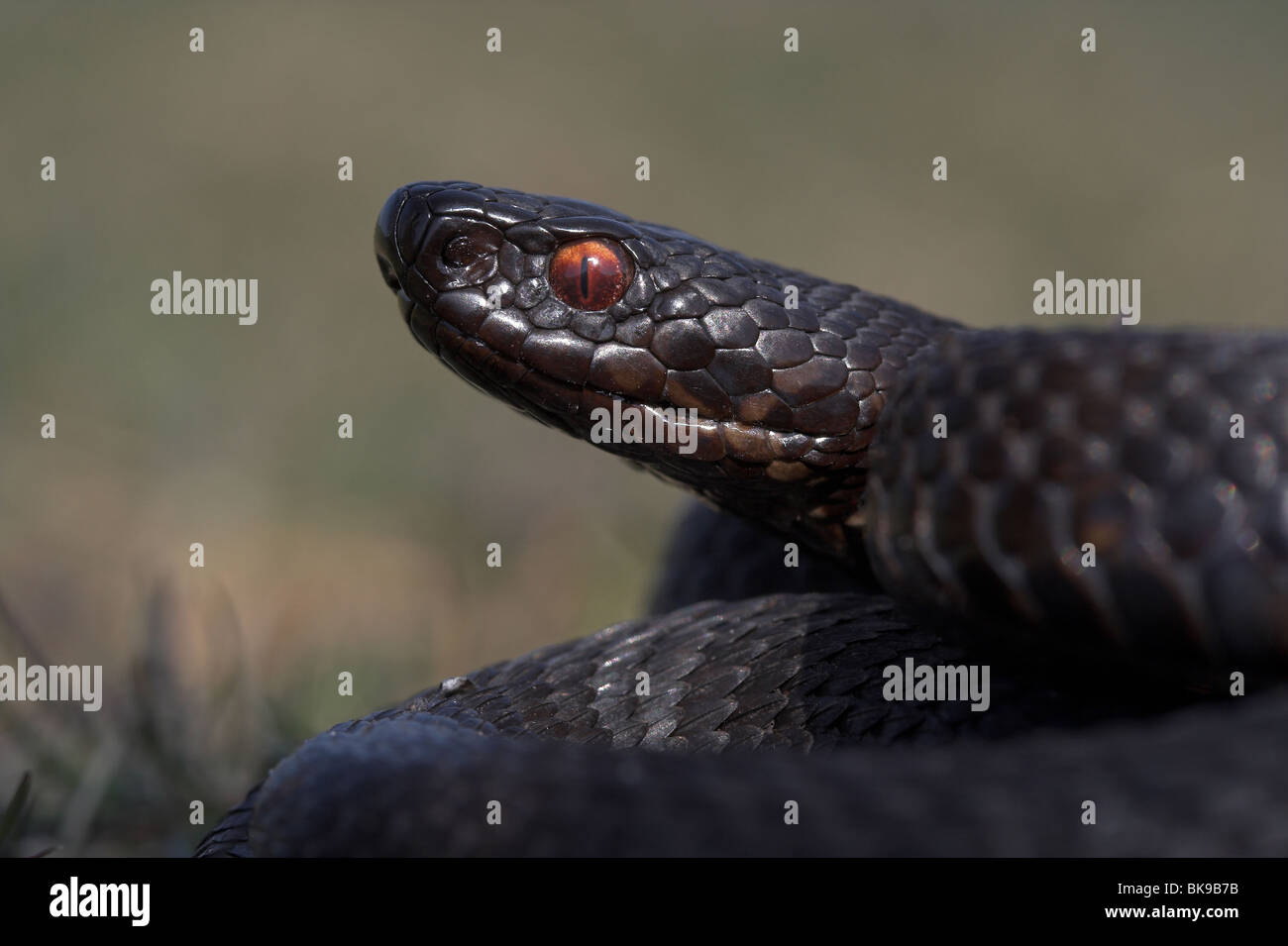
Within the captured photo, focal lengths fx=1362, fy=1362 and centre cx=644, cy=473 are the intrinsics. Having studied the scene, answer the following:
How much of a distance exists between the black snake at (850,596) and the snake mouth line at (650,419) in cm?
1

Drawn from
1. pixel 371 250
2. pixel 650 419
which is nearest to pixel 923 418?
pixel 650 419

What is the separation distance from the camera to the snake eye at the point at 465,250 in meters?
4.55

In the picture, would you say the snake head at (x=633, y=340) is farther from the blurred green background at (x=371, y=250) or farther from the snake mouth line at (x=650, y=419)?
the blurred green background at (x=371, y=250)

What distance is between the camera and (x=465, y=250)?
457 cm

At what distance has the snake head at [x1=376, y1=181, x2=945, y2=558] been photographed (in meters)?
4.53

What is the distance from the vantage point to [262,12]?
22.5 m

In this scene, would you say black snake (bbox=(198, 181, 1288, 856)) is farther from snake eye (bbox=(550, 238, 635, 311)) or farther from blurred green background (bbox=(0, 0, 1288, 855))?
blurred green background (bbox=(0, 0, 1288, 855))

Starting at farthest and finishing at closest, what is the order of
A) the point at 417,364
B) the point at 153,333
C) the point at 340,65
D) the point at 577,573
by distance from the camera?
the point at 340,65 → the point at 417,364 → the point at 153,333 → the point at 577,573

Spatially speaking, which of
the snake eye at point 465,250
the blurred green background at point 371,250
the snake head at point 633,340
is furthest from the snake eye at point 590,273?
the blurred green background at point 371,250

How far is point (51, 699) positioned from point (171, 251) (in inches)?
397

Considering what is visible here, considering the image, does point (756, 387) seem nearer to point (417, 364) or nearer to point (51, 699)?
point (51, 699)

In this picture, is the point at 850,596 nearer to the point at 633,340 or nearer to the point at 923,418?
the point at 633,340
